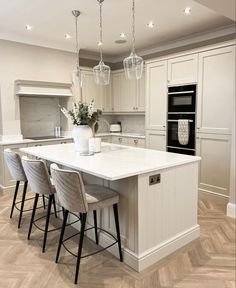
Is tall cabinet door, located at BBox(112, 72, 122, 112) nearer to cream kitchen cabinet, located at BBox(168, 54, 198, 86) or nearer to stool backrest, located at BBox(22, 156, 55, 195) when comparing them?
cream kitchen cabinet, located at BBox(168, 54, 198, 86)

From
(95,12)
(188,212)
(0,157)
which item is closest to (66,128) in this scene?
(0,157)

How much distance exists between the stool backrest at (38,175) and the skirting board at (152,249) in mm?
751

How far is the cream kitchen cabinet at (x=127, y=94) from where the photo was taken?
18.2 ft

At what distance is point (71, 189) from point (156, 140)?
115 inches

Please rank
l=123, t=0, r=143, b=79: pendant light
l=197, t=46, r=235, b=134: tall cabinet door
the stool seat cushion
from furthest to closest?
1. l=197, t=46, r=235, b=134: tall cabinet door
2. l=123, t=0, r=143, b=79: pendant light
3. the stool seat cushion

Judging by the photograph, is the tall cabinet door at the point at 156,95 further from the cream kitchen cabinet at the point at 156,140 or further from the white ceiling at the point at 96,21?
the white ceiling at the point at 96,21

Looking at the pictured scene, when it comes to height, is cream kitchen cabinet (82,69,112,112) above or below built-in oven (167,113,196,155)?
above

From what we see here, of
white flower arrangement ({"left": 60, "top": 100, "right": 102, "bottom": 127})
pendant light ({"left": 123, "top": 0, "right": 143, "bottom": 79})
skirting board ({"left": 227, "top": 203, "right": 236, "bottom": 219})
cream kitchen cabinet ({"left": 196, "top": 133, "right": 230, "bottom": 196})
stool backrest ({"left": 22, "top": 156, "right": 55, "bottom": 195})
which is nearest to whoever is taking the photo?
stool backrest ({"left": 22, "top": 156, "right": 55, "bottom": 195})

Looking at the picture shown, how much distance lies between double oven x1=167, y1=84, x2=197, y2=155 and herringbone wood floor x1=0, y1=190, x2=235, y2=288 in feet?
5.31

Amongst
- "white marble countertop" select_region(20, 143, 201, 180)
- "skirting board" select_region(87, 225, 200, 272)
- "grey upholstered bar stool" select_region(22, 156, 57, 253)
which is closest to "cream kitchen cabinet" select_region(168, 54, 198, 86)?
"white marble countertop" select_region(20, 143, 201, 180)

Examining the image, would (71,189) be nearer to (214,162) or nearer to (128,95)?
(214,162)

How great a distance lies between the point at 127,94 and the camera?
5.86 metres

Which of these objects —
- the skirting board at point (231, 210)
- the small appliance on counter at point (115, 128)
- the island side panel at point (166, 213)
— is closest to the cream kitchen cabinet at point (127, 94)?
the small appliance on counter at point (115, 128)

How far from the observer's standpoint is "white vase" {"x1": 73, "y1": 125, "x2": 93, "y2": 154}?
3.06m
